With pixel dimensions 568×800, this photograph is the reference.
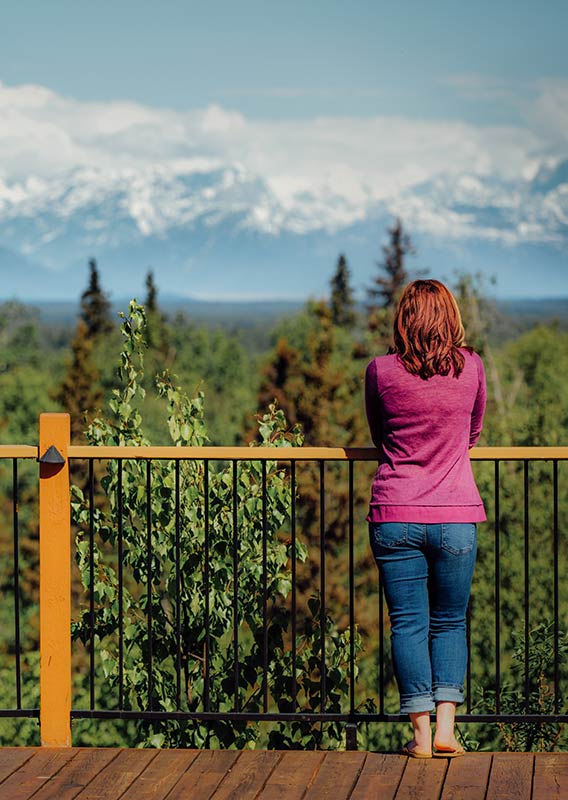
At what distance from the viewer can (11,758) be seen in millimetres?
4141

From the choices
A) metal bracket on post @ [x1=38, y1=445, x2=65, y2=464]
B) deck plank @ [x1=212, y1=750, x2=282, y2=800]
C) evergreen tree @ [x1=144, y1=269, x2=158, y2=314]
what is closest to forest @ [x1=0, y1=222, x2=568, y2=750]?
evergreen tree @ [x1=144, y1=269, x2=158, y2=314]

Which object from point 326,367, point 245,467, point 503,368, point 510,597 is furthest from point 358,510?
point 245,467

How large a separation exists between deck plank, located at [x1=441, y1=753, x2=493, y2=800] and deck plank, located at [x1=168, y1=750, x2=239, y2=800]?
730 millimetres

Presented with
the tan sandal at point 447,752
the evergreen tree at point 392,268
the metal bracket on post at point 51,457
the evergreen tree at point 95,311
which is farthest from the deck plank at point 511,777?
the evergreen tree at point 392,268

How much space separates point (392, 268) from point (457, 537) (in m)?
99.1

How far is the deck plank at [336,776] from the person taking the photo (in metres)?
3.76

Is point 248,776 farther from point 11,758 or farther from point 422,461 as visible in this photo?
point 422,461

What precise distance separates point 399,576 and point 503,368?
2486 inches

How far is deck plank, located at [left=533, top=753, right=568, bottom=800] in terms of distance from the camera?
3.72 m

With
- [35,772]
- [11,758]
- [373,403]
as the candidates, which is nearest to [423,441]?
[373,403]

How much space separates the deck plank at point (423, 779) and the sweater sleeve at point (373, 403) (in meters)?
1.08

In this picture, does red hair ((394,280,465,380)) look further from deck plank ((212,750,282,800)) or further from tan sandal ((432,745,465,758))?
deck plank ((212,750,282,800))

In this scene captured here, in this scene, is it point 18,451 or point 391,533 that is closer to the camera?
point 391,533

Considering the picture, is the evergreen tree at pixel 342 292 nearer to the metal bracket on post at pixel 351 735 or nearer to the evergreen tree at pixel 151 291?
the evergreen tree at pixel 151 291
